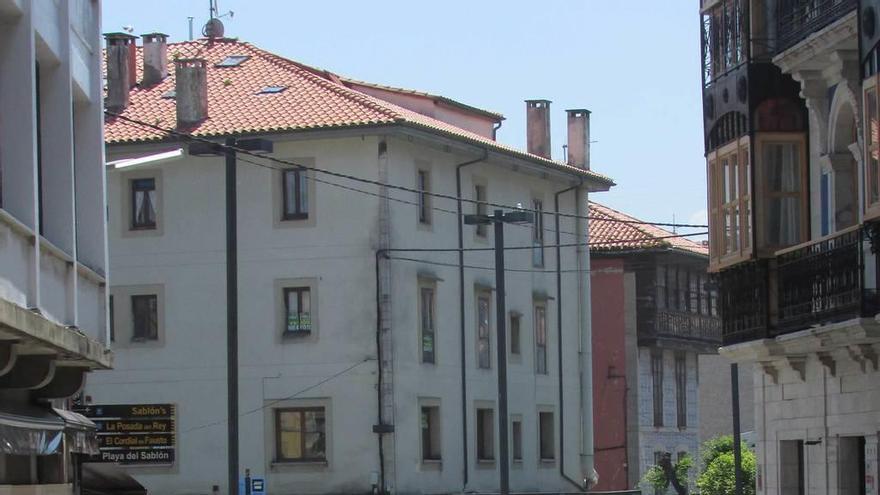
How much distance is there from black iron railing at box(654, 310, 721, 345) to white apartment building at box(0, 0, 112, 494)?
4388 cm

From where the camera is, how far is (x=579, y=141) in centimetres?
6203

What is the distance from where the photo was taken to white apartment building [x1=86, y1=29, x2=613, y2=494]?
1941 inches

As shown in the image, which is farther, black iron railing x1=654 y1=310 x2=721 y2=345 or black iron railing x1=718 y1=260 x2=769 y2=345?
black iron railing x1=654 y1=310 x2=721 y2=345

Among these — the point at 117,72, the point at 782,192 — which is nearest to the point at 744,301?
the point at 782,192

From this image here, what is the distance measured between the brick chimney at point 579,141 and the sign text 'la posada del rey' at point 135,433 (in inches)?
983

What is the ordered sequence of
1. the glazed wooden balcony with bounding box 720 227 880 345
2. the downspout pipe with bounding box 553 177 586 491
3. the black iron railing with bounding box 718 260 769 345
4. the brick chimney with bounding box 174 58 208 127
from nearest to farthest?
the glazed wooden balcony with bounding box 720 227 880 345 < the black iron railing with bounding box 718 260 769 345 < the brick chimney with bounding box 174 58 208 127 < the downspout pipe with bounding box 553 177 586 491

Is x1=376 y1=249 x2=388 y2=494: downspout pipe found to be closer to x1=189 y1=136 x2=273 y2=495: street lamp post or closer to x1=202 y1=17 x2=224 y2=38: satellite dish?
x1=202 y1=17 x2=224 y2=38: satellite dish

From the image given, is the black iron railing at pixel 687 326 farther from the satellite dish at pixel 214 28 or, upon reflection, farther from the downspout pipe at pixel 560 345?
the satellite dish at pixel 214 28

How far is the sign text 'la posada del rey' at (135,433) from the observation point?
36969mm

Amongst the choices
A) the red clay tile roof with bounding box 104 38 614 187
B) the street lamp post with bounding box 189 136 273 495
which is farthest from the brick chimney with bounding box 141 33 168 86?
the street lamp post with bounding box 189 136 273 495

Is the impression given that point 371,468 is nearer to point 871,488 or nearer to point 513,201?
point 513,201

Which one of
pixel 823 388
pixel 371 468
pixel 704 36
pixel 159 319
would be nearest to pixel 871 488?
pixel 823 388

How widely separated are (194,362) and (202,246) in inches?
103

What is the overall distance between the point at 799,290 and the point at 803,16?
3222mm
